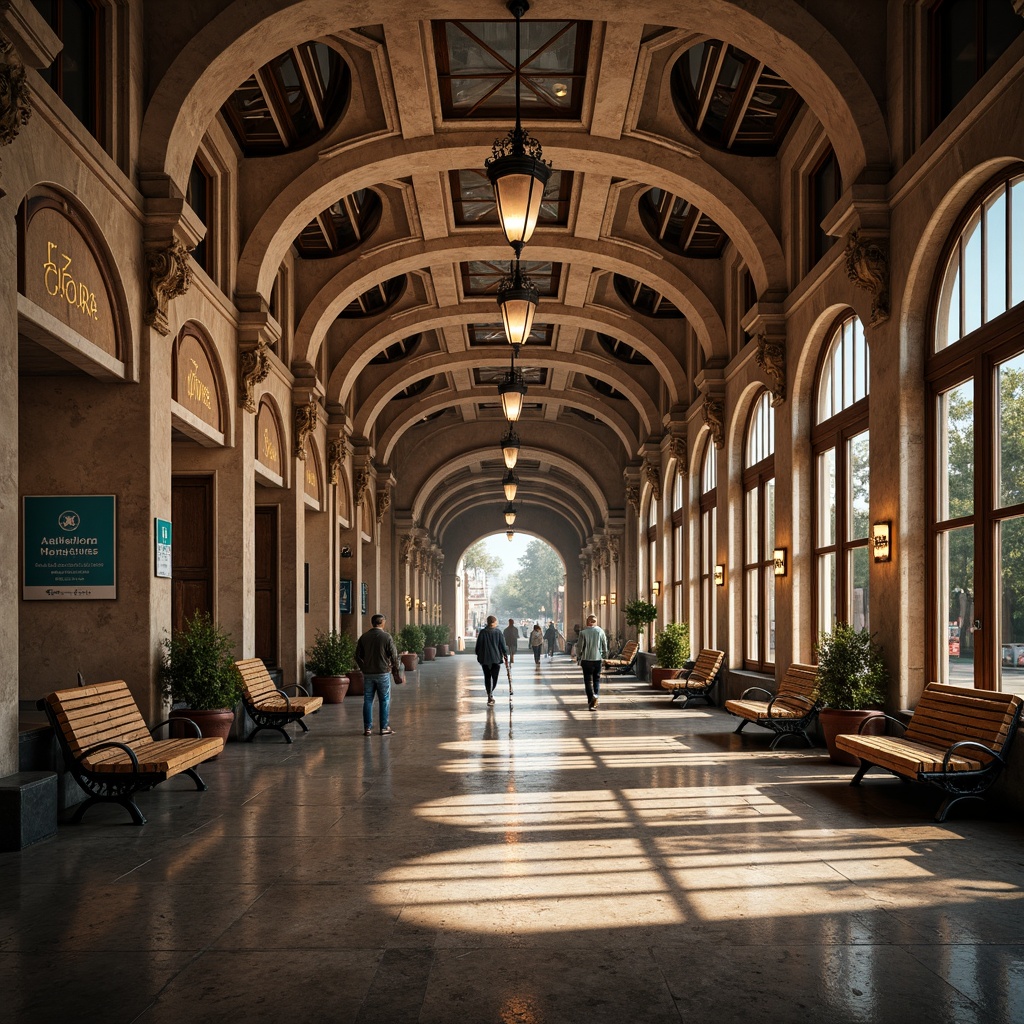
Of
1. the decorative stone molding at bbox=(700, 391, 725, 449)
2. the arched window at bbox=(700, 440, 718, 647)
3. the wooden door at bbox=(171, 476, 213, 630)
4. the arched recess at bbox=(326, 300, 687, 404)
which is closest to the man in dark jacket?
the arched window at bbox=(700, 440, 718, 647)

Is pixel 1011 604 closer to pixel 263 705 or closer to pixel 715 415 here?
pixel 263 705

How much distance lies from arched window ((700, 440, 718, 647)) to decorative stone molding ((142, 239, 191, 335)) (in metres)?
11.0

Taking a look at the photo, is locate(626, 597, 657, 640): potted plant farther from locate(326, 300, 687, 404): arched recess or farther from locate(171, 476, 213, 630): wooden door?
locate(171, 476, 213, 630): wooden door

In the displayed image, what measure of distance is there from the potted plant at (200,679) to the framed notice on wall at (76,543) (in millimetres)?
882

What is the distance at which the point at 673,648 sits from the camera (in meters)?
19.7

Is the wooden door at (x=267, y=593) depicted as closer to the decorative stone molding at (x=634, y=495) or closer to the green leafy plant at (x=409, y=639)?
the green leafy plant at (x=409, y=639)

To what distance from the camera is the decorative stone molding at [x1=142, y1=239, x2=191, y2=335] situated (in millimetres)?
9414

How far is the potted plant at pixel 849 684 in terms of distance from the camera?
9742mm

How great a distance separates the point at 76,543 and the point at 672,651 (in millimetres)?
12844

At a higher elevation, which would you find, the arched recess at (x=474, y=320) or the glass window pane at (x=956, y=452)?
the arched recess at (x=474, y=320)

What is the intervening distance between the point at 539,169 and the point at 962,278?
3.78m

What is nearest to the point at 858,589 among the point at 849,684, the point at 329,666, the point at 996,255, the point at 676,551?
the point at 849,684

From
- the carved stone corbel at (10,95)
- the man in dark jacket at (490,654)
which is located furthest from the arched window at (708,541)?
the carved stone corbel at (10,95)

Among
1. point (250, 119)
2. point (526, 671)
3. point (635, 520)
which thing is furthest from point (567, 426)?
point (250, 119)
